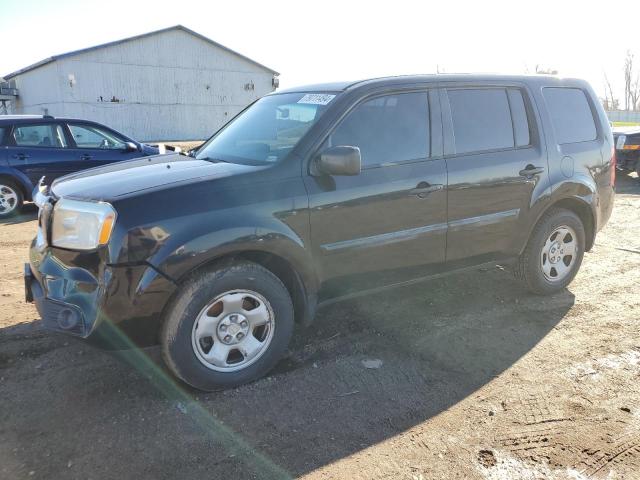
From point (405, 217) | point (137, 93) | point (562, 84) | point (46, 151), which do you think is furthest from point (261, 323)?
point (137, 93)

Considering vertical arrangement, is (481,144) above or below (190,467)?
above

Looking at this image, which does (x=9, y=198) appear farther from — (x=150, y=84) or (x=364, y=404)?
(x=150, y=84)

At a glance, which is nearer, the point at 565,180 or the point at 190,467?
the point at 190,467

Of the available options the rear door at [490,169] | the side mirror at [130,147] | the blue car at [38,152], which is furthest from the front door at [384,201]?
the side mirror at [130,147]

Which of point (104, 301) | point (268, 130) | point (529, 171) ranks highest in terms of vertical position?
point (268, 130)

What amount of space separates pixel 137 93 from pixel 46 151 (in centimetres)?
2207

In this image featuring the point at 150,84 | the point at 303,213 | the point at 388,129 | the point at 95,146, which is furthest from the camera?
the point at 150,84

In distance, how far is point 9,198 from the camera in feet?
27.6

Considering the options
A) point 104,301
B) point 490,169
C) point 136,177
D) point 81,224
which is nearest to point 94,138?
point 136,177

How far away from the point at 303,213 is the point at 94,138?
23.5 feet

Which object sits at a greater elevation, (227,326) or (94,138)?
(94,138)

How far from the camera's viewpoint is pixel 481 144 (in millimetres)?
3979

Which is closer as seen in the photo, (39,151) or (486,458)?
(486,458)

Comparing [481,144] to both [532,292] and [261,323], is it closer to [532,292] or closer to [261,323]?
[532,292]
